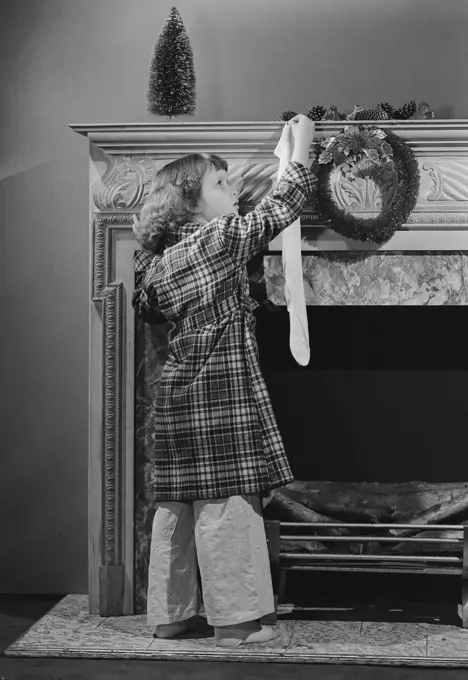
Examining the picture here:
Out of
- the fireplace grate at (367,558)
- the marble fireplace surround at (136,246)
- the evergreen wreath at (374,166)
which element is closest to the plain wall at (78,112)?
the marble fireplace surround at (136,246)

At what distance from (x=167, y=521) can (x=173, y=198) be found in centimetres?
92

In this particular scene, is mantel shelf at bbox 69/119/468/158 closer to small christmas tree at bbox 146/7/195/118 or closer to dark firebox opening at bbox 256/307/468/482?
small christmas tree at bbox 146/7/195/118

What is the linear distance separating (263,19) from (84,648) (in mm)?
2165

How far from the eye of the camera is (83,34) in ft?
11.2

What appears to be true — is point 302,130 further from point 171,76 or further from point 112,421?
point 112,421

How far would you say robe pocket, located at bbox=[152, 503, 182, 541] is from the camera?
8.87 ft

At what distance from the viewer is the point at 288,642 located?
262 cm

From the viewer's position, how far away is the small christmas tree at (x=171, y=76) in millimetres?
3049

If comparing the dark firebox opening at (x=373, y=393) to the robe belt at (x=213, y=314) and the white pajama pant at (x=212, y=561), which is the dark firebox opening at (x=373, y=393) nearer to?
the robe belt at (x=213, y=314)

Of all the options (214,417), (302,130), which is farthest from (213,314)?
(302,130)

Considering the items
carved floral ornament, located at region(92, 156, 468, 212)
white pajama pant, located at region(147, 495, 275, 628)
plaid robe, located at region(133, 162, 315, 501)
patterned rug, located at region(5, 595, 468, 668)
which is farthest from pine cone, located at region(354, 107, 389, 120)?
patterned rug, located at region(5, 595, 468, 668)

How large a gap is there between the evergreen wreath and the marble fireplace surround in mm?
46

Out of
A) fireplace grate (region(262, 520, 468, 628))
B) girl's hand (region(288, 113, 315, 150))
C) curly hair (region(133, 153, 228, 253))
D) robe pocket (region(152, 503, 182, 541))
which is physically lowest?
fireplace grate (region(262, 520, 468, 628))

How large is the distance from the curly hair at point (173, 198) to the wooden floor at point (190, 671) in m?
1.16
